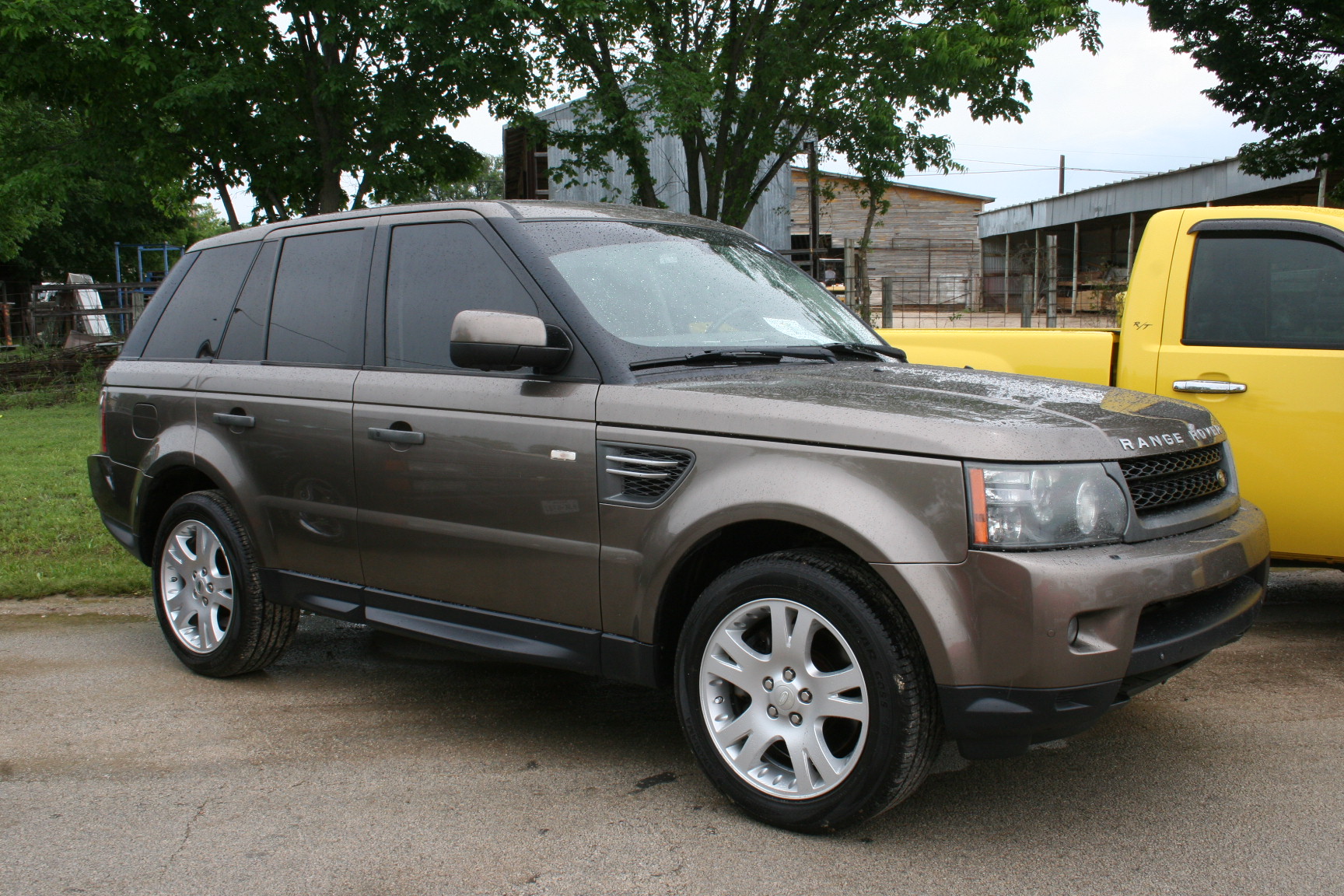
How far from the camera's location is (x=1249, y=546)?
10.8ft

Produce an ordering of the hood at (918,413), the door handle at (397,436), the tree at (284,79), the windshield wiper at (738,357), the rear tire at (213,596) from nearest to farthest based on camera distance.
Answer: the hood at (918,413), the windshield wiper at (738,357), the door handle at (397,436), the rear tire at (213,596), the tree at (284,79)

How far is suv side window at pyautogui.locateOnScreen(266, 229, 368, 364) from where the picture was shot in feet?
14.0

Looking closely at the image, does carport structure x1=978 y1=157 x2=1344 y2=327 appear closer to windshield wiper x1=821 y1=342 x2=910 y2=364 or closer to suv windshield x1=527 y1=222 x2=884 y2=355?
windshield wiper x1=821 y1=342 x2=910 y2=364

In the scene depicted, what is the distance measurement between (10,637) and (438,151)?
42.4ft

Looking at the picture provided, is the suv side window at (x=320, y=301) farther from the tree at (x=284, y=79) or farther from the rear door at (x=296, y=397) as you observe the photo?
the tree at (x=284, y=79)

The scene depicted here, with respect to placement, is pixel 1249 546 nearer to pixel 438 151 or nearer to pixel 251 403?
pixel 251 403

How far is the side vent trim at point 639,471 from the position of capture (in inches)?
129

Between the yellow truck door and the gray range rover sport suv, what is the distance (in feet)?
4.68

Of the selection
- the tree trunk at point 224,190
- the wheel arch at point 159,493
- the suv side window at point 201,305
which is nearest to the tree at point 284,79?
the tree trunk at point 224,190

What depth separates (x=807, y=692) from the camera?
3062mm

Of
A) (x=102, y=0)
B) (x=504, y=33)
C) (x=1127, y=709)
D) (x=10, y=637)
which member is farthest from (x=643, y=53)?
(x=1127, y=709)

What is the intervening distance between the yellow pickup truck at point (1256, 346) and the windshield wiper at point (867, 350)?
1.52 metres

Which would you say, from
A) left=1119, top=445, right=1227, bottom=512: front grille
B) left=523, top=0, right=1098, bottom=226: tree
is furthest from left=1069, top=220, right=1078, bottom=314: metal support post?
left=1119, top=445, right=1227, bottom=512: front grille

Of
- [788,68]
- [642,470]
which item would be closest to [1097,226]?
[788,68]
